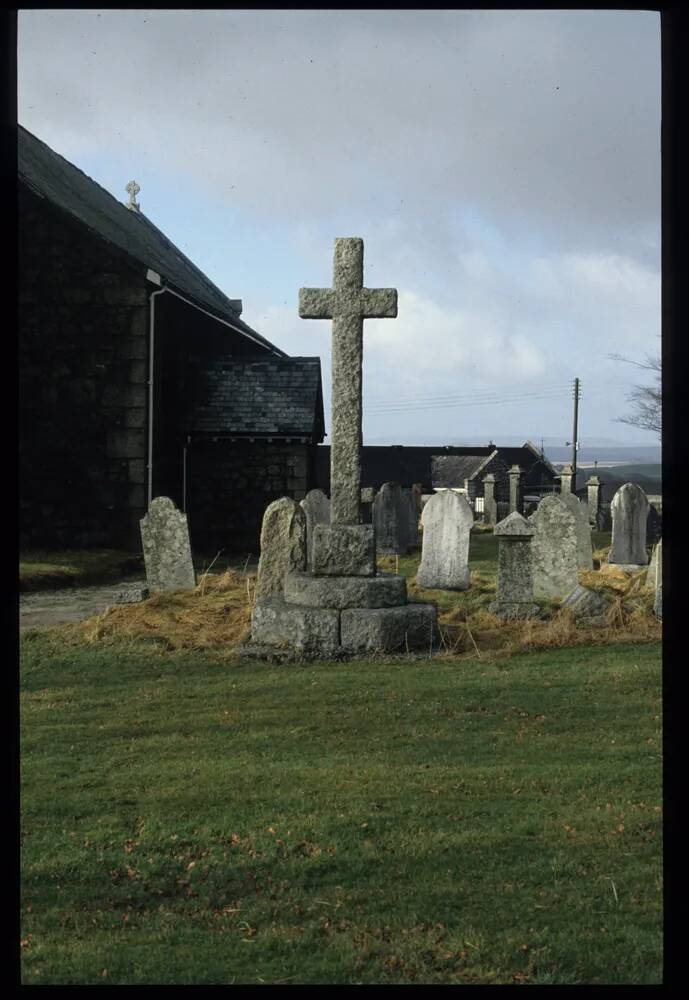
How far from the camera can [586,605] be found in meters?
11.8

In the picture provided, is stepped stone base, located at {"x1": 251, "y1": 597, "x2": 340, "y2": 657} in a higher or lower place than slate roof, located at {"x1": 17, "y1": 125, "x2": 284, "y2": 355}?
lower

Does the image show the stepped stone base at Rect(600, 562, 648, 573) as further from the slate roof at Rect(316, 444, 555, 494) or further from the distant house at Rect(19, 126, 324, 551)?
the slate roof at Rect(316, 444, 555, 494)

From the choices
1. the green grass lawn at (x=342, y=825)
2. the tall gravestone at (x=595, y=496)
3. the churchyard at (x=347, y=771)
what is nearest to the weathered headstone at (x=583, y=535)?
the churchyard at (x=347, y=771)

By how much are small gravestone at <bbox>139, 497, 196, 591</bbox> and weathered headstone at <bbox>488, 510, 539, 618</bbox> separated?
4.10m

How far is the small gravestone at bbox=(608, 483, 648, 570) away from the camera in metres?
16.5

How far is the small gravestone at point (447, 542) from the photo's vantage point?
14.3 metres

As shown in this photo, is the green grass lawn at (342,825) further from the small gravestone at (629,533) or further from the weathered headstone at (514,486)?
the weathered headstone at (514,486)

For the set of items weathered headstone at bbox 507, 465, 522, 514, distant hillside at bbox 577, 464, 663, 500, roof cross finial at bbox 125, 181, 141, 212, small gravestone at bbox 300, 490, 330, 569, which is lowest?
small gravestone at bbox 300, 490, 330, 569

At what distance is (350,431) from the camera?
1004 cm

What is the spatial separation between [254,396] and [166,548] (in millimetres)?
8566

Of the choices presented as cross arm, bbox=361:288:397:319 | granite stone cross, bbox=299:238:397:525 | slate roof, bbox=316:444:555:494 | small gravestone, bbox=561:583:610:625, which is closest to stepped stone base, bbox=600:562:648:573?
small gravestone, bbox=561:583:610:625

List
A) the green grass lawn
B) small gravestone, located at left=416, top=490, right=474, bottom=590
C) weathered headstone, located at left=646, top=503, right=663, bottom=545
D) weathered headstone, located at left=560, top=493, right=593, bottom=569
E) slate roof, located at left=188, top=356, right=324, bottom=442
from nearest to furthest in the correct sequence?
1. the green grass lawn
2. small gravestone, located at left=416, top=490, right=474, bottom=590
3. weathered headstone, located at left=560, top=493, right=593, bottom=569
4. slate roof, located at left=188, top=356, right=324, bottom=442
5. weathered headstone, located at left=646, top=503, right=663, bottom=545

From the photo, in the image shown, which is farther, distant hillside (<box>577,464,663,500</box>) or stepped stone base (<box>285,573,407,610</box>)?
distant hillside (<box>577,464,663,500</box>)
